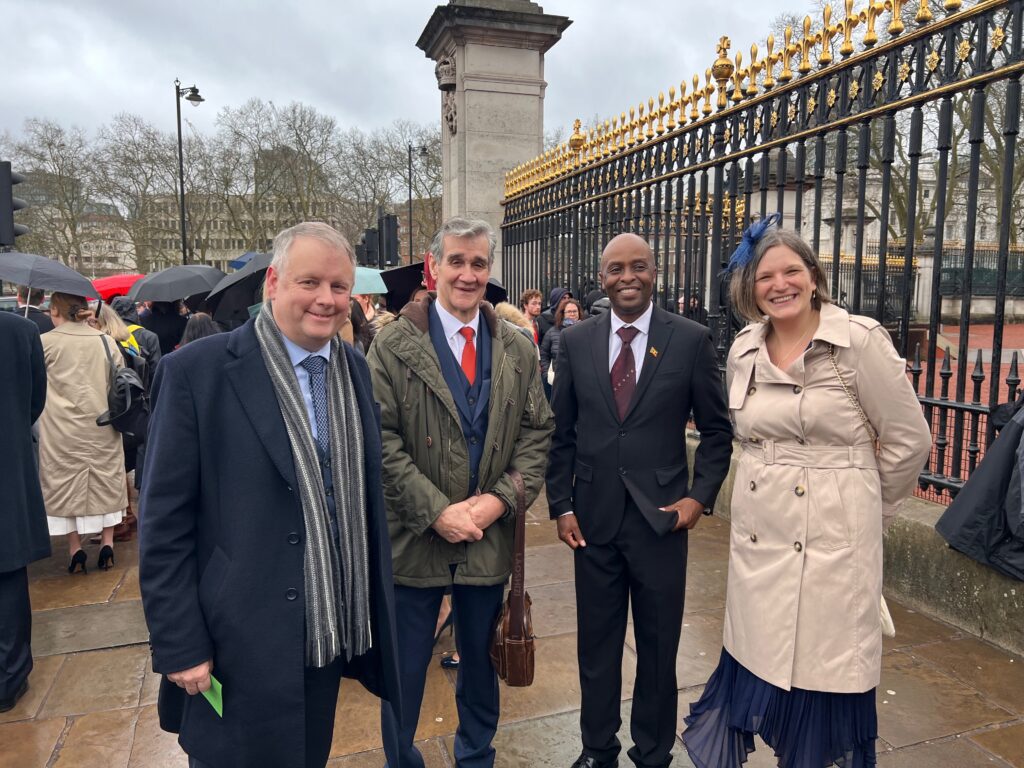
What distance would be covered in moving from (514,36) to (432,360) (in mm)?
8727

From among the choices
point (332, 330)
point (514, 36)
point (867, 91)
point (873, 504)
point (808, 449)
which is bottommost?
point (873, 504)

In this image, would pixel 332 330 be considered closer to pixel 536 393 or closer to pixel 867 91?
pixel 536 393

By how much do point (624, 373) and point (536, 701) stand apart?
5.24ft

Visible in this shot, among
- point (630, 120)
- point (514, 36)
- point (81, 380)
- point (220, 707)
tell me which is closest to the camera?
point (220, 707)

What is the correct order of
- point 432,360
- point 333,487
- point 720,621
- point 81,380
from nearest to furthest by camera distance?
point 333,487 → point 432,360 → point 720,621 → point 81,380

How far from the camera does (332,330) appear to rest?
2.00 m

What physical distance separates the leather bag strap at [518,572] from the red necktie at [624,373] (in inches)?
18.6

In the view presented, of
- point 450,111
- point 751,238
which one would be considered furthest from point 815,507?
point 450,111

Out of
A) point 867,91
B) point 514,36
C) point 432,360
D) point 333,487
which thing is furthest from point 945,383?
point 514,36

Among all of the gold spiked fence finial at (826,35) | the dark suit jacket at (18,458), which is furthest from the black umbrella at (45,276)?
the gold spiked fence finial at (826,35)

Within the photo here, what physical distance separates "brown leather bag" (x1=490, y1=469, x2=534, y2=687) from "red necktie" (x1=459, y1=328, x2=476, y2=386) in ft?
1.39

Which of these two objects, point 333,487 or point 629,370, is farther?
point 629,370

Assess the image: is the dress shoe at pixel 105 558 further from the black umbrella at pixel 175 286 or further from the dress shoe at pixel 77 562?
the black umbrella at pixel 175 286

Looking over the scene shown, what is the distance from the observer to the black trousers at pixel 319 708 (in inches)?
83.7
